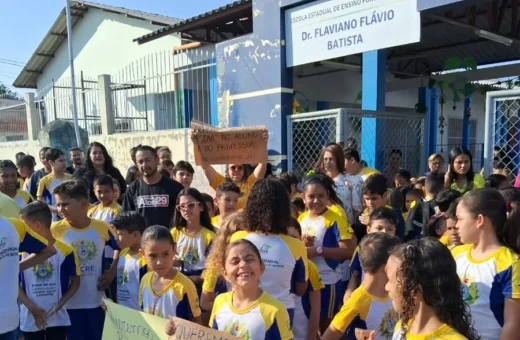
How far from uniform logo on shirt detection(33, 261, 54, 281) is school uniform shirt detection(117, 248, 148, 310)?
427mm

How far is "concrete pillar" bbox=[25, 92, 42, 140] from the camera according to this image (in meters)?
13.1

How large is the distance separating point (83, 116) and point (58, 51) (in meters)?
9.50

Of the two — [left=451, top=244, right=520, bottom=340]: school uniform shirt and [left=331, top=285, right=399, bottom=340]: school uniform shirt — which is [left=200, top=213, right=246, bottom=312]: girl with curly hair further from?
[left=451, top=244, right=520, bottom=340]: school uniform shirt

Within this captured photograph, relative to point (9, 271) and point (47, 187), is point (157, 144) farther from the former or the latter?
point (9, 271)

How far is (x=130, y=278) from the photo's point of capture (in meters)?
2.83

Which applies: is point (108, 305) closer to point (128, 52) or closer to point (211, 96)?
point (211, 96)

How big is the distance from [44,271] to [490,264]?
102 inches

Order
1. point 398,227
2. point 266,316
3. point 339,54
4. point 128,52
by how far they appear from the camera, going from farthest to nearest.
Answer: point 128,52, point 339,54, point 398,227, point 266,316

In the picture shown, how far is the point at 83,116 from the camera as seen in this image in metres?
11.4

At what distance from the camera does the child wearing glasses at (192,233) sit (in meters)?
3.07

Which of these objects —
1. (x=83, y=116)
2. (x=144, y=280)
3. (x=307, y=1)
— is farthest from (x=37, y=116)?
(x=144, y=280)

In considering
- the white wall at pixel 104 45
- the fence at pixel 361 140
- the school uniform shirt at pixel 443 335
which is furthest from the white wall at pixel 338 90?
the school uniform shirt at pixel 443 335

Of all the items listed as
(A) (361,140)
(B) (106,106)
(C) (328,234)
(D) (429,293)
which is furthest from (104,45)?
(D) (429,293)

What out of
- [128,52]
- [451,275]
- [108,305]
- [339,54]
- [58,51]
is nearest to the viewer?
[451,275]
